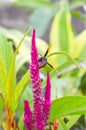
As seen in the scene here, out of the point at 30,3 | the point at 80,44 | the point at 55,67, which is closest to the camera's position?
the point at 55,67

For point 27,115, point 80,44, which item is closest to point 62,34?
point 80,44

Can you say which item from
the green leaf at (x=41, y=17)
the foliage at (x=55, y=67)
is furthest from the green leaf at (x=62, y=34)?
the green leaf at (x=41, y=17)

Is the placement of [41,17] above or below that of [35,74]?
below

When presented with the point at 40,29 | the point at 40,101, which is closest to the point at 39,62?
the point at 40,101

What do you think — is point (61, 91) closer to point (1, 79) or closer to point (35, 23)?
point (1, 79)

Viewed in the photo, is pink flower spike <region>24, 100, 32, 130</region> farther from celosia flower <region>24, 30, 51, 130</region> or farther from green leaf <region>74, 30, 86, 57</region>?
green leaf <region>74, 30, 86, 57</region>

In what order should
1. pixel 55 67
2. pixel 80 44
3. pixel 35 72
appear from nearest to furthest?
pixel 35 72
pixel 55 67
pixel 80 44

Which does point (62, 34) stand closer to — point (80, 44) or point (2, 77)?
point (80, 44)

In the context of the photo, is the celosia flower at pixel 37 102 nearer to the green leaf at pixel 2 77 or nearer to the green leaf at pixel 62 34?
the green leaf at pixel 2 77

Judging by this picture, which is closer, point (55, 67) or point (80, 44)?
point (55, 67)
